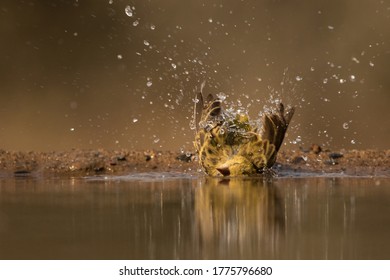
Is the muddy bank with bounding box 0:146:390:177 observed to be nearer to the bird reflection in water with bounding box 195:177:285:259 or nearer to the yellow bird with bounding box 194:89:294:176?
the yellow bird with bounding box 194:89:294:176

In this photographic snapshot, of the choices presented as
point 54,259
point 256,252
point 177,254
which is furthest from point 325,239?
point 54,259

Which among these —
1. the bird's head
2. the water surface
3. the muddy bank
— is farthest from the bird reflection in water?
the muddy bank

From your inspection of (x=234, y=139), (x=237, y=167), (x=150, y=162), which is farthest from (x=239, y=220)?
(x=150, y=162)

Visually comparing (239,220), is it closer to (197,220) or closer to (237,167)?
(197,220)

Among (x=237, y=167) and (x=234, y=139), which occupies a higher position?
(x=234, y=139)

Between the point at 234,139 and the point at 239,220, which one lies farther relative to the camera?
the point at 234,139

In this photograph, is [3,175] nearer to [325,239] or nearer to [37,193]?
[37,193]
